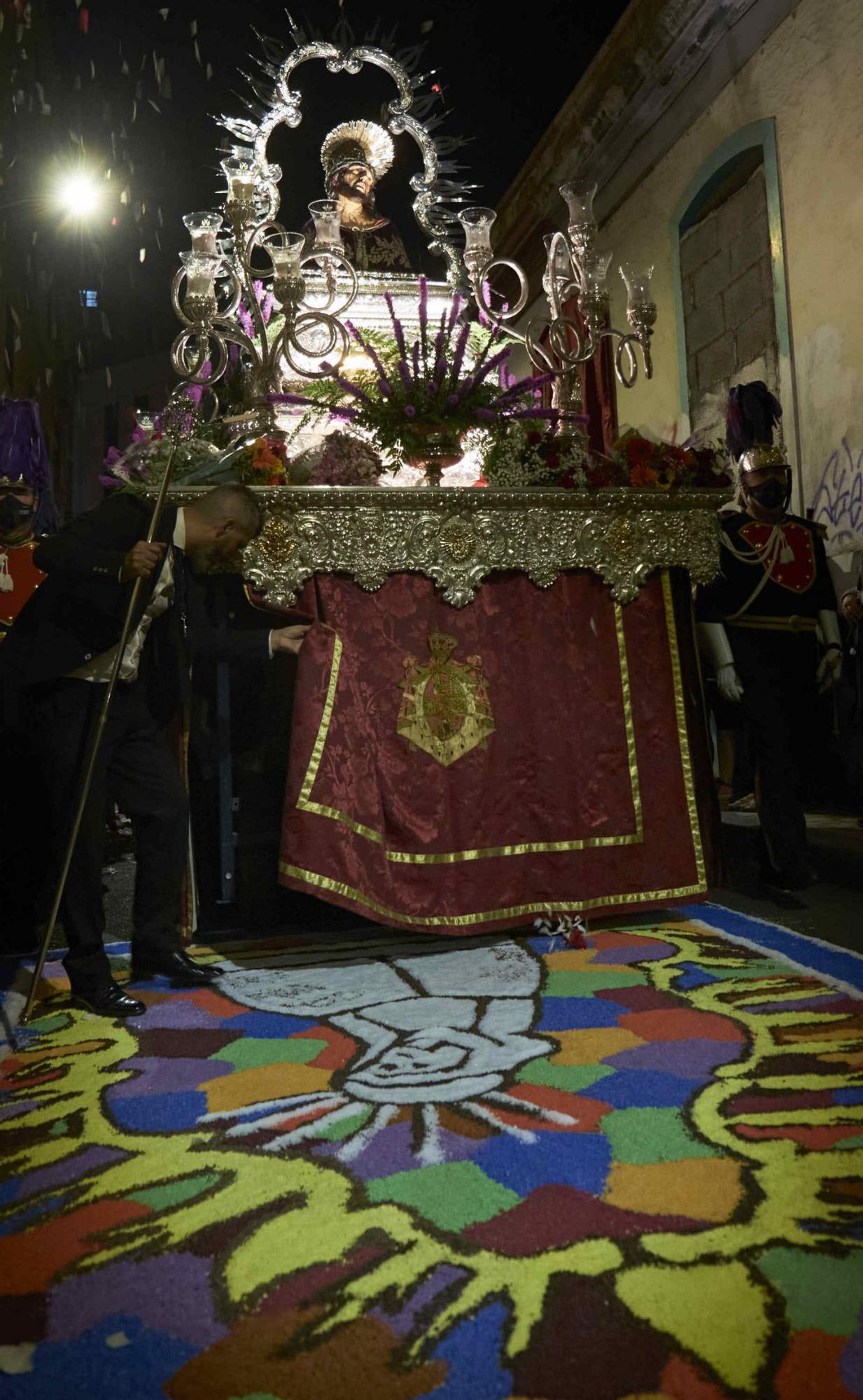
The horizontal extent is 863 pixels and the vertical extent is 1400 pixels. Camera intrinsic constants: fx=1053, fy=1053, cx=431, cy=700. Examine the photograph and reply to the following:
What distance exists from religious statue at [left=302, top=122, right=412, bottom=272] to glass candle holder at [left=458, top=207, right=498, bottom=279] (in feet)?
6.16

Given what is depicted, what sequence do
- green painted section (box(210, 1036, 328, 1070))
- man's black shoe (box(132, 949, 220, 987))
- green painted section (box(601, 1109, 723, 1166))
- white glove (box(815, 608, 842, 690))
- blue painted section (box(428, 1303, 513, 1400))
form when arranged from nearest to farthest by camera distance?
blue painted section (box(428, 1303, 513, 1400)) < green painted section (box(601, 1109, 723, 1166)) < green painted section (box(210, 1036, 328, 1070)) < man's black shoe (box(132, 949, 220, 987)) < white glove (box(815, 608, 842, 690))

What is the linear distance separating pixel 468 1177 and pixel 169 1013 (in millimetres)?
1484

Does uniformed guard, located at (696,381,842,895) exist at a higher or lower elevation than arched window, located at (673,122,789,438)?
lower

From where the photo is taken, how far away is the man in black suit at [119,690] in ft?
10.5

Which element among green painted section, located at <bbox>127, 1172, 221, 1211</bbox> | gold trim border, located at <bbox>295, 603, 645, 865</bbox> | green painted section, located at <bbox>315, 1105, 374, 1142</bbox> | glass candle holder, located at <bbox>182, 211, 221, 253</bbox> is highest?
glass candle holder, located at <bbox>182, 211, 221, 253</bbox>

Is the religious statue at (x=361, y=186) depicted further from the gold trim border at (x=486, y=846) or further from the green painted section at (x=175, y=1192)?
the green painted section at (x=175, y=1192)

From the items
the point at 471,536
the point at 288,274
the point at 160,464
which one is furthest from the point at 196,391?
the point at 471,536

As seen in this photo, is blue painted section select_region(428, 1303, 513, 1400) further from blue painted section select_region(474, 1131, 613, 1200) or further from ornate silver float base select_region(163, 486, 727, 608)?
ornate silver float base select_region(163, 486, 727, 608)

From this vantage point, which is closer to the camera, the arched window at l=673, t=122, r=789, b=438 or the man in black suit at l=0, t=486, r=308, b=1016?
the man in black suit at l=0, t=486, r=308, b=1016

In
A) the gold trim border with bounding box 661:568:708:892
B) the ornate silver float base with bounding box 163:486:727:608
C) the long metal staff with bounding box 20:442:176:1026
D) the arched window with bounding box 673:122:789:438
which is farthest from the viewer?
the arched window with bounding box 673:122:789:438

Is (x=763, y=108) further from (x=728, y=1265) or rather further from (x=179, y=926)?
(x=728, y=1265)

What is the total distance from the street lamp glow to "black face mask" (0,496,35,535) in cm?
599

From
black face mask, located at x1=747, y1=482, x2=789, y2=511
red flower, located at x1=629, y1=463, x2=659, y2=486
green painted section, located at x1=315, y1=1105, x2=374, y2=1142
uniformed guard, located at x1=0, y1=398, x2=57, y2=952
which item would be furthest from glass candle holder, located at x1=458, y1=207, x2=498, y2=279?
green painted section, located at x1=315, y1=1105, x2=374, y2=1142

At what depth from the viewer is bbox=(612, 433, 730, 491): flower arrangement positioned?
4059 mm
